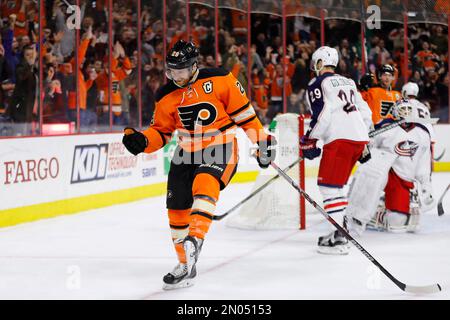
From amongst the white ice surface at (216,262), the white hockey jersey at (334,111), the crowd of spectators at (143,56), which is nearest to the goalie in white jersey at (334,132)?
the white hockey jersey at (334,111)

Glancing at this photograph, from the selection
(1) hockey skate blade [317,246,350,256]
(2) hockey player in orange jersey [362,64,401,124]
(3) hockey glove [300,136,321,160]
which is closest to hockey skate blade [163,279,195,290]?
(1) hockey skate blade [317,246,350,256]

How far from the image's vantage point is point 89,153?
8.10m

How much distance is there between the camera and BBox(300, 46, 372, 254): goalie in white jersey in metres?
5.34

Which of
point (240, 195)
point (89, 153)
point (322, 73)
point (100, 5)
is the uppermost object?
point (100, 5)

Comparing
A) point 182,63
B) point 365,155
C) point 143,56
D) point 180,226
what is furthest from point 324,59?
point 143,56

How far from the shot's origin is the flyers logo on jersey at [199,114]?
168 inches

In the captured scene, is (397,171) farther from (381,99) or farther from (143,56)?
(143,56)

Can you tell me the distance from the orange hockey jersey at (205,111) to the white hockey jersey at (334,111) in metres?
1.08

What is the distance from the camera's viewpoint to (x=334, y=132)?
17.6ft

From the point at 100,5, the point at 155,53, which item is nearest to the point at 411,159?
the point at 100,5

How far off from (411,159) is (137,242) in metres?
2.10

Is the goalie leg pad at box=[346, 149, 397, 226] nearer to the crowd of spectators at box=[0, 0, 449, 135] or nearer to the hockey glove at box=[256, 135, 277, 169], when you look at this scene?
the hockey glove at box=[256, 135, 277, 169]

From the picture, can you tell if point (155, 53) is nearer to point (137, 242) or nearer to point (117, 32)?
point (117, 32)
